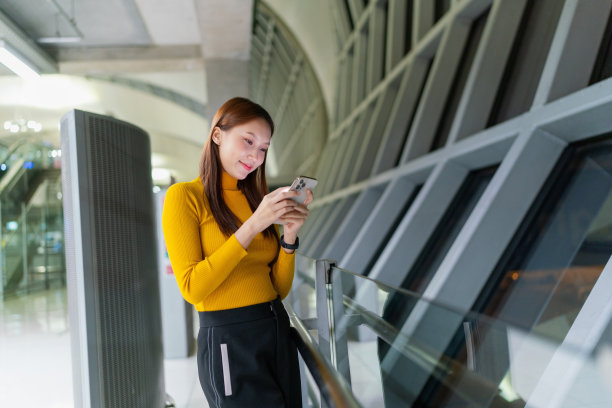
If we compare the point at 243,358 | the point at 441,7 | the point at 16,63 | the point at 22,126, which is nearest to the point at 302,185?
the point at 243,358

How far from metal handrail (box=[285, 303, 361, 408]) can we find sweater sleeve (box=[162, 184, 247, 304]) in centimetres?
41

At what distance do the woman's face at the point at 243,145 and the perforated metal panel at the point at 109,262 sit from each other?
1.49 metres

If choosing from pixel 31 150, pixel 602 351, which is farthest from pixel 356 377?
pixel 31 150

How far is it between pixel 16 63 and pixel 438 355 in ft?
13.5

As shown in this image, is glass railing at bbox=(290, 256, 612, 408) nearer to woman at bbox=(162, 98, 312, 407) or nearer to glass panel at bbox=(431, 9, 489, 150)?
woman at bbox=(162, 98, 312, 407)

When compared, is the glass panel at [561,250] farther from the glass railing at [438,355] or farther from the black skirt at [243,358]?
the black skirt at [243,358]

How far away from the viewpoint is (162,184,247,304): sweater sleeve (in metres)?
1.71

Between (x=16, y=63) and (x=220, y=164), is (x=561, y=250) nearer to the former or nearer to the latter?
(x=220, y=164)

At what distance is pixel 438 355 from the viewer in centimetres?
153

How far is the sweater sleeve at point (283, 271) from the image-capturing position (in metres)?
1.97

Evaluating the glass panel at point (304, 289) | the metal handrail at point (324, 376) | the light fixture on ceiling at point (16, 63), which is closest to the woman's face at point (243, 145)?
the metal handrail at point (324, 376)

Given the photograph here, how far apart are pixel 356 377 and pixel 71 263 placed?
179cm

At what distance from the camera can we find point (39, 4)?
7.49 meters

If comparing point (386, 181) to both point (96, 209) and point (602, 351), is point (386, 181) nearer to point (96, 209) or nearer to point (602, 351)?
point (96, 209)
